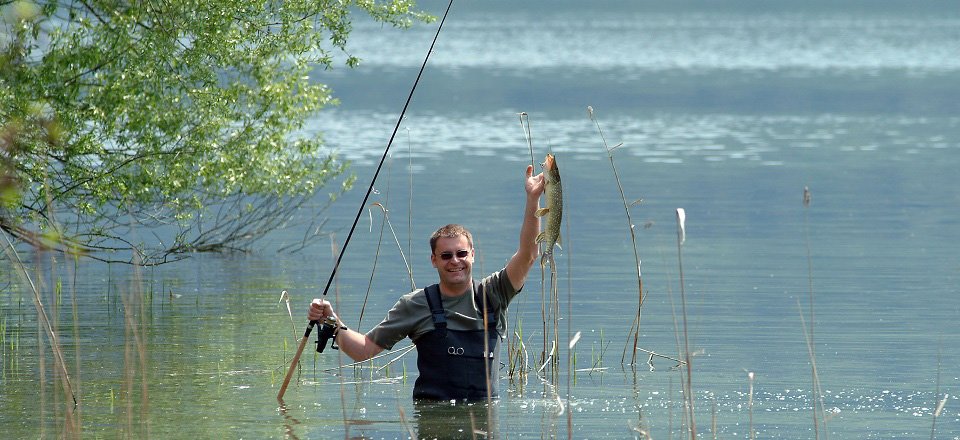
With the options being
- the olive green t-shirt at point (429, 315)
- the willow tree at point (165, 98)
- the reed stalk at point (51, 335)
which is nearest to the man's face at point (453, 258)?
the olive green t-shirt at point (429, 315)

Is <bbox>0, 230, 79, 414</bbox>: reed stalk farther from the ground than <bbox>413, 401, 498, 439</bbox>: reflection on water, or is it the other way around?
<bbox>0, 230, 79, 414</bbox>: reed stalk

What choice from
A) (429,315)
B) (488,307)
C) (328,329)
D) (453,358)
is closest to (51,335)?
(328,329)

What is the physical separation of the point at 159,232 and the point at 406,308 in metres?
11.6

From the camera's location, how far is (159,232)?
19.3 meters

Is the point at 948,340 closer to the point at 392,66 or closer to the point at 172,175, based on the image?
the point at 172,175

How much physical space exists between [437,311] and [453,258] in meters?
0.35

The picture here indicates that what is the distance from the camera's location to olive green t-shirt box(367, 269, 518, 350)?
809 cm

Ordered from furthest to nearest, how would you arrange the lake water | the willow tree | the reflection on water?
the willow tree
the lake water
the reflection on water

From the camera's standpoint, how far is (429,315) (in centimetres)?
818

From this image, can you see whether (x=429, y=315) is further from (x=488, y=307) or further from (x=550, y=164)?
(x=550, y=164)

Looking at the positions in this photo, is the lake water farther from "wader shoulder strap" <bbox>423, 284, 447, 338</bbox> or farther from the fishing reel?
"wader shoulder strap" <bbox>423, 284, 447, 338</bbox>

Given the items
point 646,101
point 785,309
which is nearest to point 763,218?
point 785,309

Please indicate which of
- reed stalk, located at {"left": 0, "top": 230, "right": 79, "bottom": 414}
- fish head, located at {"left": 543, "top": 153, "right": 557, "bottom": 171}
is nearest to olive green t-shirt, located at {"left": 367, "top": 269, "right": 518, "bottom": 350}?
fish head, located at {"left": 543, "top": 153, "right": 557, "bottom": 171}

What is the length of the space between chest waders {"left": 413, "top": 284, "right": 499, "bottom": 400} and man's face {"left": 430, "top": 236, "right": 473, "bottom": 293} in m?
0.15
